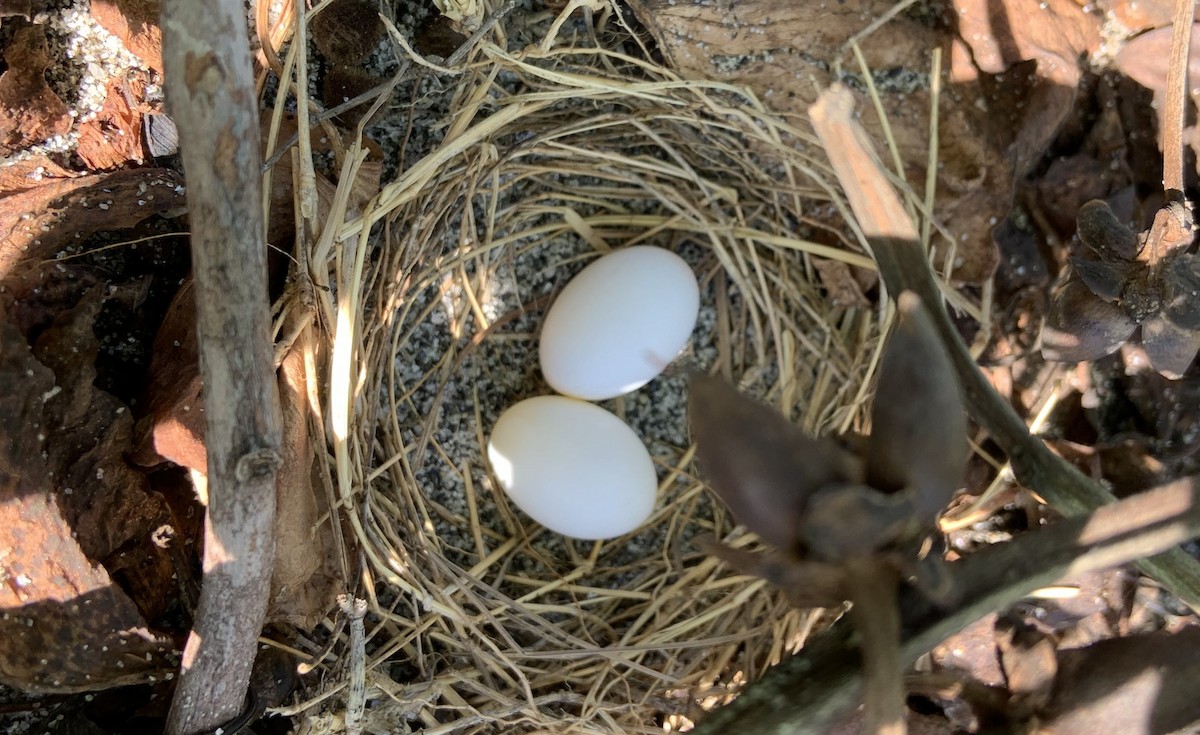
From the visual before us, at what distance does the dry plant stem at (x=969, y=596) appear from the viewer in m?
0.59

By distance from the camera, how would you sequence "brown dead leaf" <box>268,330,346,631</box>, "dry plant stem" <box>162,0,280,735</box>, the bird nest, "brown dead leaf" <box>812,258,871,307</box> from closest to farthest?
"dry plant stem" <box>162,0,280,735</box> < "brown dead leaf" <box>268,330,346,631</box> < the bird nest < "brown dead leaf" <box>812,258,871,307</box>

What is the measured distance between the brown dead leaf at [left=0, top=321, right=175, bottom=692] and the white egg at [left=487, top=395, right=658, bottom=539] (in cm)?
44

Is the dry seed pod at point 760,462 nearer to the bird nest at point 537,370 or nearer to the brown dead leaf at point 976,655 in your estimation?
the bird nest at point 537,370

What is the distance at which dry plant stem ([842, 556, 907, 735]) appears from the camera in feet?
1.71

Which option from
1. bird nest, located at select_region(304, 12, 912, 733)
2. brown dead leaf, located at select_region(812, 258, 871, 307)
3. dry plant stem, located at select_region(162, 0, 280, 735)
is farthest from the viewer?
brown dead leaf, located at select_region(812, 258, 871, 307)

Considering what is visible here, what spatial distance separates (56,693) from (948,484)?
94 centimetres

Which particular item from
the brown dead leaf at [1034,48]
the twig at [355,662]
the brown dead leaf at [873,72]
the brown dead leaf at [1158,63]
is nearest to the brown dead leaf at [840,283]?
the brown dead leaf at [873,72]

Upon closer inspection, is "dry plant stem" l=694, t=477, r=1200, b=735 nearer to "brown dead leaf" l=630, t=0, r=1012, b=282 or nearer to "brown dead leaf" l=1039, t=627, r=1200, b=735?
"brown dead leaf" l=1039, t=627, r=1200, b=735

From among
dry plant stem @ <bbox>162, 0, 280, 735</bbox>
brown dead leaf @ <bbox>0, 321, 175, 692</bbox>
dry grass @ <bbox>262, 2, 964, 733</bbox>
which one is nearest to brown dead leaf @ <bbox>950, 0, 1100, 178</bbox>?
dry grass @ <bbox>262, 2, 964, 733</bbox>

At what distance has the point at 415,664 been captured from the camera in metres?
1.14

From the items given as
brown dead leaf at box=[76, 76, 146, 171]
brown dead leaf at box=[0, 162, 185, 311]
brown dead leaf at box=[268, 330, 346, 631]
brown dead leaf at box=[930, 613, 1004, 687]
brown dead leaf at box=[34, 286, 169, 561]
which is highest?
brown dead leaf at box=[76, 76, 146, 171]

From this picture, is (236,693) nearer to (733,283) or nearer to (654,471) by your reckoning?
(654,471)

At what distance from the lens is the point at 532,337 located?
1.24 meters

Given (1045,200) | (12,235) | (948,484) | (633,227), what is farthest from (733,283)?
(12,235)
